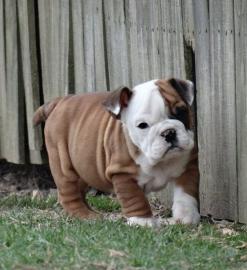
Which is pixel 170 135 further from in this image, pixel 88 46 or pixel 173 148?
pixel 88 46

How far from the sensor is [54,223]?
303 inches

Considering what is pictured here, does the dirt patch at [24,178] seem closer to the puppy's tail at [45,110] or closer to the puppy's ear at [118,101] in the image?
the puppy's tail at [45,110]

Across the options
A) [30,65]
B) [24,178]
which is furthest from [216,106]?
[24,178]

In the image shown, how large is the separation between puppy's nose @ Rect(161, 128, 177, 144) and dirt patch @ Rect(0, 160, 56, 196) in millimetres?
3722

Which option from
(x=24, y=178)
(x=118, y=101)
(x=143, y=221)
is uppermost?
(x=118, y=101)

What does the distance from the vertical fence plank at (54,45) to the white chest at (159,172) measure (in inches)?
95.2

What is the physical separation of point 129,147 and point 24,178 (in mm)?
3613

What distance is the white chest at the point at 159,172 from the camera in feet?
25.4

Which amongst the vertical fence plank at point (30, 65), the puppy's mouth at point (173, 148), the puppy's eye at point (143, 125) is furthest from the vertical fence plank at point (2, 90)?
the puppy's mouth at point (173, 148)

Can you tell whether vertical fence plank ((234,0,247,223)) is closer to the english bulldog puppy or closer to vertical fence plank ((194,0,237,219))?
vertical fence plank ((194,0,237,219))

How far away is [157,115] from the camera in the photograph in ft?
24.4

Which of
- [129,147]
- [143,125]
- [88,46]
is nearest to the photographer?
[143,125]

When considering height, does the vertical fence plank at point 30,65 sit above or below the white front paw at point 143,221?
above

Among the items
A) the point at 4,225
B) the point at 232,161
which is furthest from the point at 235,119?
the point at 4,225
